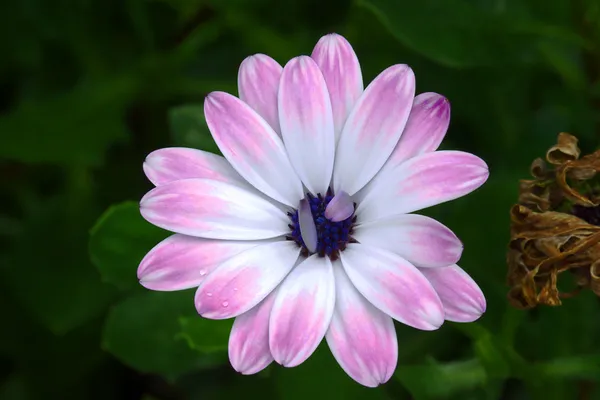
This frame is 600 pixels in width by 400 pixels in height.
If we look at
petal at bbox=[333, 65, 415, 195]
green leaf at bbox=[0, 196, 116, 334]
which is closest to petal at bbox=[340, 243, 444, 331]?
petal at bbox=[333, 65, 415, 195]

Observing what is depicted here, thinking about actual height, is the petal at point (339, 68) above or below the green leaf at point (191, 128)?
above

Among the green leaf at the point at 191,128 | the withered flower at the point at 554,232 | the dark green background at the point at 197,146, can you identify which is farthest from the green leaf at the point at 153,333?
the withered flower at the point at 554,232

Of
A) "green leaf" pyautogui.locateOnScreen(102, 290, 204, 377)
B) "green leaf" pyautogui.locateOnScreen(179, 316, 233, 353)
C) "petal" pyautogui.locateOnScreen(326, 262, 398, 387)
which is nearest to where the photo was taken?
"petal" pyautogui.locateOnScreen(326, 262, 398, 387)

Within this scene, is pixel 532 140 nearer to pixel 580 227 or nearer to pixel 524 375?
pixel 524 375

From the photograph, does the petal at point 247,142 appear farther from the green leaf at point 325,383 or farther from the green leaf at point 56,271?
the green leaf at point 56,271

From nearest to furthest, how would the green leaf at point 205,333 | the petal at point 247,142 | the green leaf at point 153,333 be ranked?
the petal at point 247,142, the green leaf at point 205,333, the green leaf at point 153,333

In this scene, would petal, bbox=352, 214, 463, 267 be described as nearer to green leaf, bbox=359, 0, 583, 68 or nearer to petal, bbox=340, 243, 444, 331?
petal, bbox=340, 243, 444, 331
